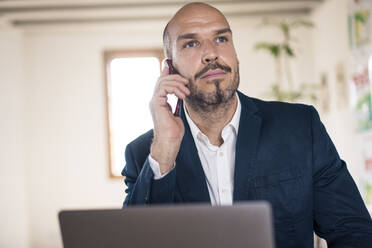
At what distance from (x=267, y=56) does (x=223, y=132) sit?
7.41 metres

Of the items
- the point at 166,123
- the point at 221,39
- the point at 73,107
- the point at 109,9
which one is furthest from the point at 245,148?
the point at 73,107

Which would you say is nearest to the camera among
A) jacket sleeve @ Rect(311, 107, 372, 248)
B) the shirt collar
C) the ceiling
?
jacket sleeve @ Rect(311, 107, 372, 248)

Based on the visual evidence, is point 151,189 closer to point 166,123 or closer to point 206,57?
point 166,123

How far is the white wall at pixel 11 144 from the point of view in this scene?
8.23m

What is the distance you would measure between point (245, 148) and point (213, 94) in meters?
0.20

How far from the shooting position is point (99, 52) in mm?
8961

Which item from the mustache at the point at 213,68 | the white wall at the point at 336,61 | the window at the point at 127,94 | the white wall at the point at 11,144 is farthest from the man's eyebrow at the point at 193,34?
the white wall at the point at 11,144

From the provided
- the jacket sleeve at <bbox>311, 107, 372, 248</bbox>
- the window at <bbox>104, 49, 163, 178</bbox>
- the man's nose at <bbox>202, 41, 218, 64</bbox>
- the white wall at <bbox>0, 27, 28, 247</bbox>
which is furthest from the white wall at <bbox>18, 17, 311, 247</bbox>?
the jacket sleeve at <bbox>311, 107, 372, 248</bbox>

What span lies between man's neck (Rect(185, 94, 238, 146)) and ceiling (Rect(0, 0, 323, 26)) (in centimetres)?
599

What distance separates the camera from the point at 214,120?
1724 mm

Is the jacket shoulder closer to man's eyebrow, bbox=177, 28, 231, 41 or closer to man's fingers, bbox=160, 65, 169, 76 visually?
man's fingers, bbox=160, 65, 169, 76

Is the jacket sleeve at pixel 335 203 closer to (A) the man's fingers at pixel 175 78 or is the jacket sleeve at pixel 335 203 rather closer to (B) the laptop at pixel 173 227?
(A) the man's fingers at pixel 175 78

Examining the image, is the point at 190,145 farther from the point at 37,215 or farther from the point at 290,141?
the point at 37,215

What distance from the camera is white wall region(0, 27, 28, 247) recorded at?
27.0ft
